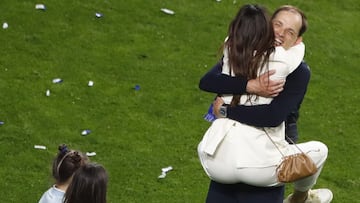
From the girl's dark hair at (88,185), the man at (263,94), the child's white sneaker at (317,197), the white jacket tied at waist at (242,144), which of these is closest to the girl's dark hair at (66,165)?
the girl's dark hair at (88,185)

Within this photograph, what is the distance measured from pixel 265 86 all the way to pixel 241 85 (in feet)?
0.47

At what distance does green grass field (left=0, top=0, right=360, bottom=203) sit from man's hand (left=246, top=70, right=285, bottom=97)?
2074mm

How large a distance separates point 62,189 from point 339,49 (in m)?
5.40

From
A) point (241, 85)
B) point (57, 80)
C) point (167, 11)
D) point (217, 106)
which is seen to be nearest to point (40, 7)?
point (167, 11)

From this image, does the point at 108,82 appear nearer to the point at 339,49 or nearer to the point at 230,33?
the point at 339,49

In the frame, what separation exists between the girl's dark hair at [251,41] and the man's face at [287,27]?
10.8 inches

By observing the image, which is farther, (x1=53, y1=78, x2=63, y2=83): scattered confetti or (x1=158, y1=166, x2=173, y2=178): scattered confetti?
(x1=53, y1=78, x2=63, y2=83): scattered confetti

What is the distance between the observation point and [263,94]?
4.61m

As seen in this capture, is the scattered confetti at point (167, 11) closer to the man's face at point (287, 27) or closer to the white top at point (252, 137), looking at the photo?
the man's face at point (287, 27)

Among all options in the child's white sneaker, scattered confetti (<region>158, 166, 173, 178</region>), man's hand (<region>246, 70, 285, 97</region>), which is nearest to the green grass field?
scattered confetti (<region>158, 166, 173, 178</region>)

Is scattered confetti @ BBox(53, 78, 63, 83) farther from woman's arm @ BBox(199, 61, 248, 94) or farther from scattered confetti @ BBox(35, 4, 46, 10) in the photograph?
woman's arm @ BBox(199, 61, 248, 94)

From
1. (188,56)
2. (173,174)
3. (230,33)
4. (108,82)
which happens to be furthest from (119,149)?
(230,33)

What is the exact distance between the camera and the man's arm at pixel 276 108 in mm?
4617

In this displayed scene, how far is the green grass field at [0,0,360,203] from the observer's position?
22.4 ft
